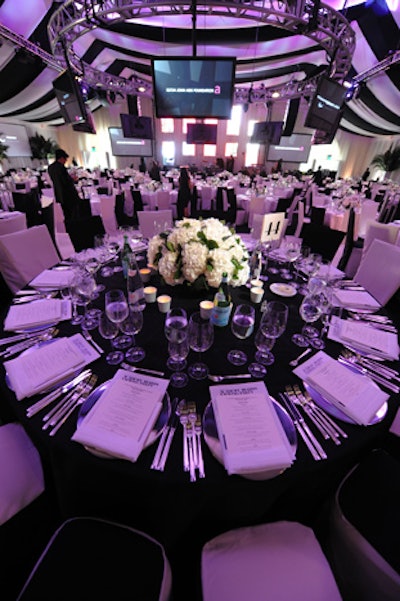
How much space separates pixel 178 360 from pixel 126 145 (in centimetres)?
1602

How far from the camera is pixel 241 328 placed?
1.29 meters

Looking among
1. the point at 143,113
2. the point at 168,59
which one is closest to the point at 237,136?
the point at 143,113

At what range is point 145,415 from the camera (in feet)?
3.03

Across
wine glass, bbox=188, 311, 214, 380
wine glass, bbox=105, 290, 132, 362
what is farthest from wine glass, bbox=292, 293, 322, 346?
wine glass, bbox=105, 290, 132, 362

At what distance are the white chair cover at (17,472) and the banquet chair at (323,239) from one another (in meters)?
2.94

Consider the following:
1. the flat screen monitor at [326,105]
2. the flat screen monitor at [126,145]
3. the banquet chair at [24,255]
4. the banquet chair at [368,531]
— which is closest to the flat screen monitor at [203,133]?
the flat screen monitor at [126,145]

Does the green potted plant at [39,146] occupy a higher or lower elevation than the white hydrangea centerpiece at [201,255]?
higher

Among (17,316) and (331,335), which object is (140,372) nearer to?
(17,316)

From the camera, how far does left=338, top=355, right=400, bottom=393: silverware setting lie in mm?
1125

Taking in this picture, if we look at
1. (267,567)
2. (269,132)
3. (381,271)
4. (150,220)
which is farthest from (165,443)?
(269,132)

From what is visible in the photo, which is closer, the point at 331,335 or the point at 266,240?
the point at 331,335

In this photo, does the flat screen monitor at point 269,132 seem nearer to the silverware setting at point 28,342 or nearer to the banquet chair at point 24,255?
the banquet chair at point 24,255

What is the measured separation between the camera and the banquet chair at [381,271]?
6.91 feet

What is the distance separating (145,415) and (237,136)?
60.7 feet
